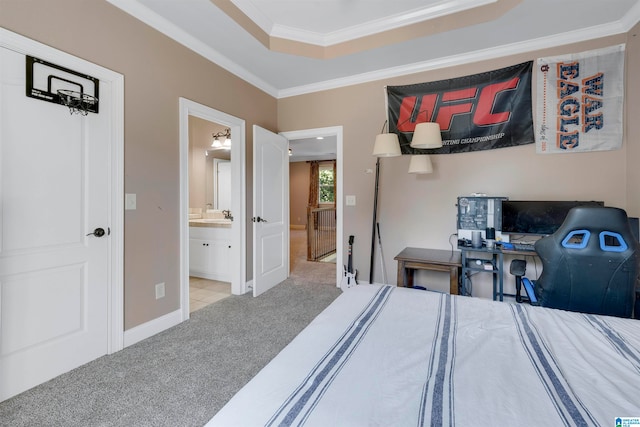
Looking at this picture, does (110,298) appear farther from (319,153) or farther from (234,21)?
(319,153)

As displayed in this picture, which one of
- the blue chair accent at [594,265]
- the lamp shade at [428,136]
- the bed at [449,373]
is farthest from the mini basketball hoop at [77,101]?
the blue chair accent at [594,265]

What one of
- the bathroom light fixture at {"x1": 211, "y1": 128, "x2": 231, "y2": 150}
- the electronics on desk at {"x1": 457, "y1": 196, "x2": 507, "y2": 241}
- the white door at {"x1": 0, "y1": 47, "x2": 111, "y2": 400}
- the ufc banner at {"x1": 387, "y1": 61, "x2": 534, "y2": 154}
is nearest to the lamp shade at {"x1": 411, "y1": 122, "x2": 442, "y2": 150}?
the ufc banner at {"x1": 387, "y1": 61, "x2": 534, "y2": 154}

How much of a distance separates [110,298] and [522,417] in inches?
102

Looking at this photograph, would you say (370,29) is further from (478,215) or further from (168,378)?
(168,378)

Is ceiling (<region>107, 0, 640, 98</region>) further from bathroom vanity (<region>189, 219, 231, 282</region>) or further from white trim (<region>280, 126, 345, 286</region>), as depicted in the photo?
bathroom vanity (<region>189, 219, 231, 282</region>)

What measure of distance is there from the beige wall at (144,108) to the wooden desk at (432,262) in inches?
87.7

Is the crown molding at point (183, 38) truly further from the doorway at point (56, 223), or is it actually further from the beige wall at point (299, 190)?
the beige wall at point (299, 190)

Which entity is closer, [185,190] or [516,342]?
[516,342]

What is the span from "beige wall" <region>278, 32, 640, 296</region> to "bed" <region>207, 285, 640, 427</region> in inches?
78.0

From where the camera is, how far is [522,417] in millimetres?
692

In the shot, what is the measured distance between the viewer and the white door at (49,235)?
1699 millimetres

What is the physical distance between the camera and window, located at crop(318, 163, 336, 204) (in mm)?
9719

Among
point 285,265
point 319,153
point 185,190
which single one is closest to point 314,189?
point 319,153

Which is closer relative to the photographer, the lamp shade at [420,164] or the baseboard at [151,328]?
the baseboard at [151,328]
